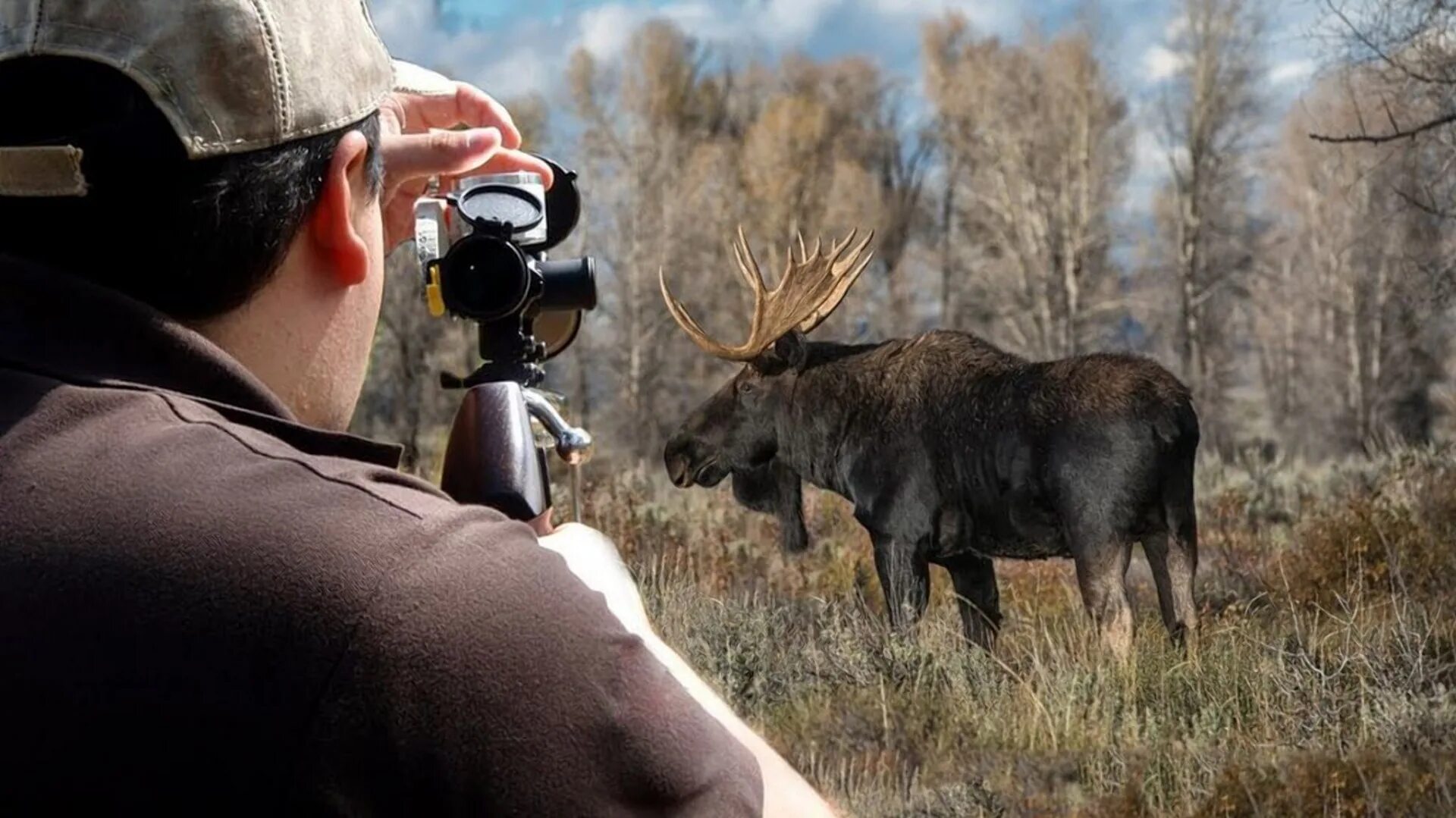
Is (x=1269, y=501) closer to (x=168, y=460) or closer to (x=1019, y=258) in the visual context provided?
(x=168, y=460)

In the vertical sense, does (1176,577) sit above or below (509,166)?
below

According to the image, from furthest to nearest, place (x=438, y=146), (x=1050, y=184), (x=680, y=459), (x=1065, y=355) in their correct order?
(x=1050, y=184) → (x=1065, y=355) → (x=680, y=459) → (x=438, y=146)

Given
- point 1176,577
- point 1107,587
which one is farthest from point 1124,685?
point 1176,577

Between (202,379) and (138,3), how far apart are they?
0.29m

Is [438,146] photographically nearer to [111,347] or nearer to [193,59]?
[193,59]

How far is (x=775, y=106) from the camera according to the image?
35281 millimetres

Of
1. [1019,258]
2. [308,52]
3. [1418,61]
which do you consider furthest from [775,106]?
[308,52]

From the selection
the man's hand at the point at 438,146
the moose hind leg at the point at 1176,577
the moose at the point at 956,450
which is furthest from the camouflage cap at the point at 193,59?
the moose hind leg at the point at 1176,577

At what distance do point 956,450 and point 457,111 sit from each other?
439 cm

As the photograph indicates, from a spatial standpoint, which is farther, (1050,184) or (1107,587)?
(1050,184)

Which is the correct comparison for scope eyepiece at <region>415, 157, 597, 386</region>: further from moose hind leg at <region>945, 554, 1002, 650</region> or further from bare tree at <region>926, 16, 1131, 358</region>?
bare tree at <region>926, 16, 1131, 358</region>

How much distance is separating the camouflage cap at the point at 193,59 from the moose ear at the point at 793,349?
17.1ft

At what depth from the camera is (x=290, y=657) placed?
3.35 feet

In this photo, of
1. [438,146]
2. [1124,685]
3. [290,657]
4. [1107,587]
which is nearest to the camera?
[290,657]
